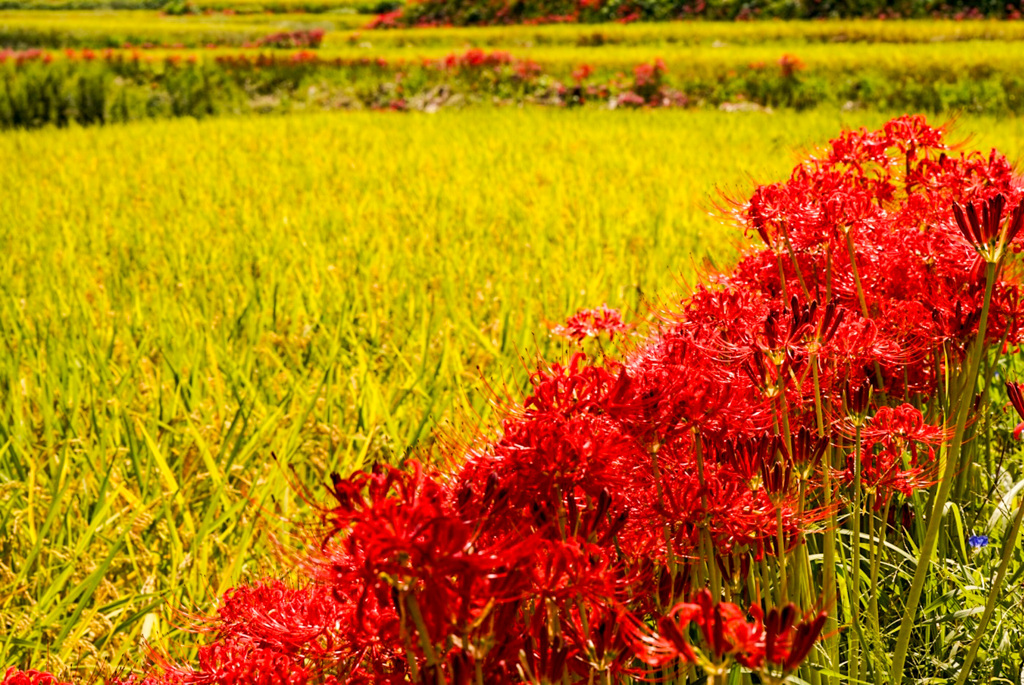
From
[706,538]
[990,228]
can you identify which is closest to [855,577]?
[706,538]

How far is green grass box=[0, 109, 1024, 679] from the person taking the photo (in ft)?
6.23

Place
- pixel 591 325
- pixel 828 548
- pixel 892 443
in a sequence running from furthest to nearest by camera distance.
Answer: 1. pixel 591 325
2. pixel 892 443
3. pixel 828 548

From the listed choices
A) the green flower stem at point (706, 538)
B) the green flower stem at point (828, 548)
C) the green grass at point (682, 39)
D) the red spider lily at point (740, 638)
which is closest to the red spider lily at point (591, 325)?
the green flower stem at point (828, 548)

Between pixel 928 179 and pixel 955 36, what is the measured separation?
16.3 meters

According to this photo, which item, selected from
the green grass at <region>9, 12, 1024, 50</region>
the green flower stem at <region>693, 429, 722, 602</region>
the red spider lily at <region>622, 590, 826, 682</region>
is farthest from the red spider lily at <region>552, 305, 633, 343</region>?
the green grass at <region>9, 12, 1024, 50</region>

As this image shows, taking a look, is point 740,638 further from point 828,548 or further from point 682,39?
point 682,39

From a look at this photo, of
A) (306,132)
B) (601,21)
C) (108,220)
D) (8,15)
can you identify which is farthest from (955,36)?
(8,15)

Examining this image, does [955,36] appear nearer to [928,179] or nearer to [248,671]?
[928,179]

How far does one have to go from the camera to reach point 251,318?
327 centimetres

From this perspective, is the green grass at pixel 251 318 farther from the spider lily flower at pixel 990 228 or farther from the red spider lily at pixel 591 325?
the spider lily flower at pixel 990 228

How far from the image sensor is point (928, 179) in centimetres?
153

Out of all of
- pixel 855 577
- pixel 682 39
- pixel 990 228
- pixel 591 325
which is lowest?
pixel 855 577

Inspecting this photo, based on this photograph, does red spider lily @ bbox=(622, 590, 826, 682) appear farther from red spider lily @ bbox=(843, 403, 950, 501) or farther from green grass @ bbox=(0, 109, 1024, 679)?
red spider lily @ bbox=(843, 403, 950, 501)

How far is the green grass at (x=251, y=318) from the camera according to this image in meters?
1.90
